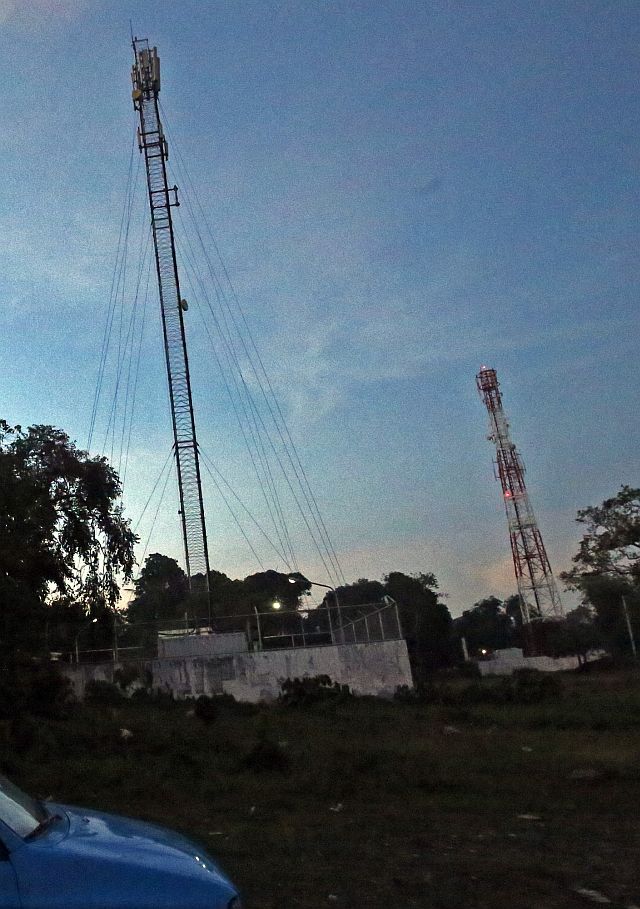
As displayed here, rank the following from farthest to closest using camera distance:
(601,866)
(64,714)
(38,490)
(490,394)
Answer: (490,394)
(38,490)
(64,714)
(601,866)

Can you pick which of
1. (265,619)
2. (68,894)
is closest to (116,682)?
Result: (265,619)

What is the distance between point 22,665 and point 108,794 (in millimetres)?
7873

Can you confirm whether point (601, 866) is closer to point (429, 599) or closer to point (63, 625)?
point (63, 625)

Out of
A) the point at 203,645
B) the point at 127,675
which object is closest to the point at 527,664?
the point at 203,645

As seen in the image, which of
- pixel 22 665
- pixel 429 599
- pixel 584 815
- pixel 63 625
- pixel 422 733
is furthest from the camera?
pixel 429 599

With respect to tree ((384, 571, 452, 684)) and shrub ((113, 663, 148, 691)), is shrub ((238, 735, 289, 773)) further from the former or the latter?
tree ((384, 571, 452, 684))

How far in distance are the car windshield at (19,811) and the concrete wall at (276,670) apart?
72.2 feet

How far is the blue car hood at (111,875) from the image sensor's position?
338 cm

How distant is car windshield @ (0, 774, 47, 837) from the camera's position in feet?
12.6

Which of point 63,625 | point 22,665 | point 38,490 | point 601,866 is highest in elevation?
point 38,490

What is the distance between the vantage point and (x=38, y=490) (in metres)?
24.1

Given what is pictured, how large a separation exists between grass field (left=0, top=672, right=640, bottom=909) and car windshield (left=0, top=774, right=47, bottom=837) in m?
2.42

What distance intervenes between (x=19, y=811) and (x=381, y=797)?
6.90 meters

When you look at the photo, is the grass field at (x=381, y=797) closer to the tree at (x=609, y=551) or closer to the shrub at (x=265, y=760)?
the shrub at (x=265, y=760)
